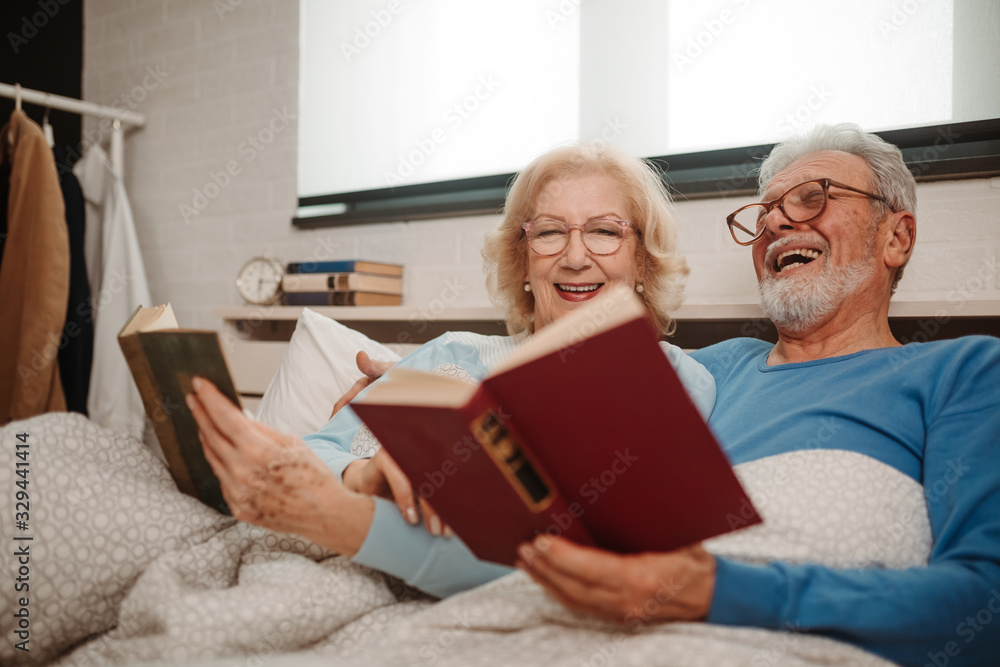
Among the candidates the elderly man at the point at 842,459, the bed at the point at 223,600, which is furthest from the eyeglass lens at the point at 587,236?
the bed at the point at 223,600

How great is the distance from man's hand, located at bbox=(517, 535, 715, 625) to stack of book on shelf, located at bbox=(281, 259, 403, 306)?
1.43 metres

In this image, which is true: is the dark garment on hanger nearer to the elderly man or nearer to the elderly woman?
the elderly woman

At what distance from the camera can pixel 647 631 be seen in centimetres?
71

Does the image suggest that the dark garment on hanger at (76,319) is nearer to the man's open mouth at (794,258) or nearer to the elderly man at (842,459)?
the elderly man at (842,459)

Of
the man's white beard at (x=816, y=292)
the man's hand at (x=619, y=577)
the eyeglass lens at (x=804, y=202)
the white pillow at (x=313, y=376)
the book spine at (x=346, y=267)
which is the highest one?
the eyeglass lens at (x=804, y=202)

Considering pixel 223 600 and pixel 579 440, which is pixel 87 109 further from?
pixel 579 440

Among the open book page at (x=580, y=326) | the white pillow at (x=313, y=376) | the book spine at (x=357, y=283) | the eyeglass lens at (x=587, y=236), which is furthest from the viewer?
the book spine at (x=357, y=283)

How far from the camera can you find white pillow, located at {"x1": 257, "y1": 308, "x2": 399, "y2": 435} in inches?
60.8

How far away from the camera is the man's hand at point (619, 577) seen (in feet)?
2.07

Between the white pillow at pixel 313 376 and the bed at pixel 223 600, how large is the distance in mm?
548

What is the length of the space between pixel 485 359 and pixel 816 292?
0.63 m

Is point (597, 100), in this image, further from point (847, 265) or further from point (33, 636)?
point (33, 636)

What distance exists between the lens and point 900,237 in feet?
3.99

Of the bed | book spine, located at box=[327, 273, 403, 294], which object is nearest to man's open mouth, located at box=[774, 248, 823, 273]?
the bed
